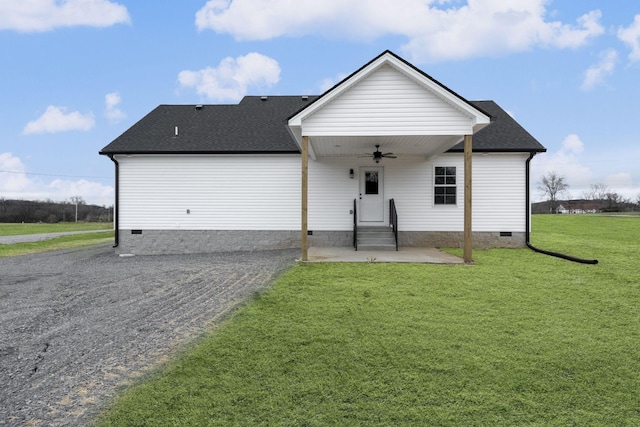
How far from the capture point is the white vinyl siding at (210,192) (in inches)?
511

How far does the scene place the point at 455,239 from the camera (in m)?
12.9

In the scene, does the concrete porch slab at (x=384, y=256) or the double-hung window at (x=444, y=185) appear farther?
the double-hung window at (x=444, y=185)

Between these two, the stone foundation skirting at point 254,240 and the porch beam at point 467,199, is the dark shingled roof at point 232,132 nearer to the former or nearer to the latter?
the stone foundation skirting at point 254,240

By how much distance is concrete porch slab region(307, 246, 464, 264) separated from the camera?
949 centimetres

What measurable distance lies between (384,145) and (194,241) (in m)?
7.38

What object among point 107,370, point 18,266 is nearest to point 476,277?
point 107,370

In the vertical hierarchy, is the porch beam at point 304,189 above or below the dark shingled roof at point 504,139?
below

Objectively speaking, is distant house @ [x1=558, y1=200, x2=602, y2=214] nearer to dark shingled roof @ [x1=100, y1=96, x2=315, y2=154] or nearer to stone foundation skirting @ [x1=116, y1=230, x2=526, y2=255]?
stone foundation skirting @ [x1=116, y1=230, x2=526, y2=255]

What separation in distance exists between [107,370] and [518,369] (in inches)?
155

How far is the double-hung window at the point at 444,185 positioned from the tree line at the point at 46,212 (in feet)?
152

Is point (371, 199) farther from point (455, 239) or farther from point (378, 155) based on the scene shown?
point (455, 239)

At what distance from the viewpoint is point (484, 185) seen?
12766mm

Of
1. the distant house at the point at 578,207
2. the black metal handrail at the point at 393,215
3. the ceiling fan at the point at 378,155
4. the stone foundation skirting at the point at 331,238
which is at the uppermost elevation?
the ceiling fan at the point at 378,155

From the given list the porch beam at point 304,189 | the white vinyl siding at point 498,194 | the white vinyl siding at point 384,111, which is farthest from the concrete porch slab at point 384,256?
the white vinyl siding at point 384,111
